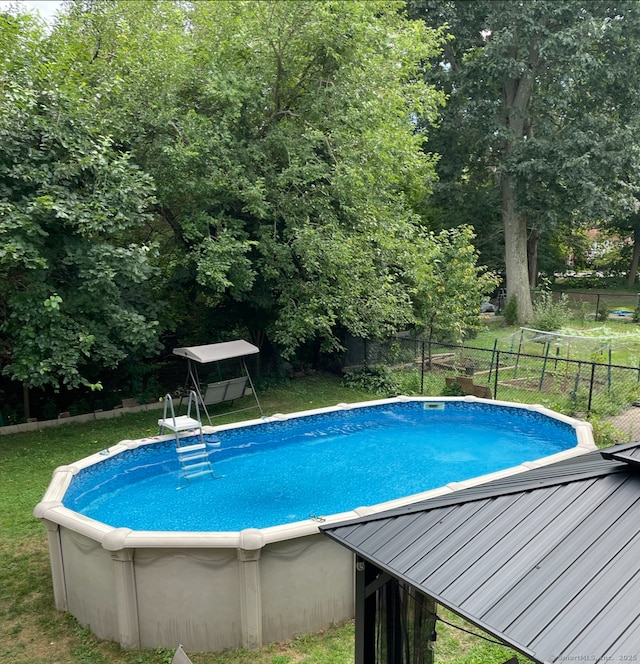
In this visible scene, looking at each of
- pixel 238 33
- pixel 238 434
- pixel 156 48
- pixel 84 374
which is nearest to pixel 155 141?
pixel 156 48

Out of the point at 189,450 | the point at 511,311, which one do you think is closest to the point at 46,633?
the point at 189,450

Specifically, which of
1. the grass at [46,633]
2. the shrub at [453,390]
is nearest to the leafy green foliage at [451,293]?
the shrub at [453,390]

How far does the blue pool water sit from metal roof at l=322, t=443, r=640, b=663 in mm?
5403

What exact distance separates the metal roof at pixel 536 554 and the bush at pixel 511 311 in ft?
78.4

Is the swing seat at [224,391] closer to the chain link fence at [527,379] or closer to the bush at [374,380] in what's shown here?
the bush at [374,380]

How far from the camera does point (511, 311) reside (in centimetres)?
2566

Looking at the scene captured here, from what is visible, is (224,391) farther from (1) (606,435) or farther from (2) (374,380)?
(1) (606,435)

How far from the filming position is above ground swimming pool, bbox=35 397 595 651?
496cm

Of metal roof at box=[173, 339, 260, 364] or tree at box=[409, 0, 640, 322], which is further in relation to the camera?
tree at box=[409, 0, 640, 322]

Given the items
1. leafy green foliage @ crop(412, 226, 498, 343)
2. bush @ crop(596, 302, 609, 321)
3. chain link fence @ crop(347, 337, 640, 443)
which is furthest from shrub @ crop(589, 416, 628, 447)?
bush @ crop(596, 302, 609, 321)

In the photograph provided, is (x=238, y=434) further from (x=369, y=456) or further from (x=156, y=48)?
(x=156, y=48)

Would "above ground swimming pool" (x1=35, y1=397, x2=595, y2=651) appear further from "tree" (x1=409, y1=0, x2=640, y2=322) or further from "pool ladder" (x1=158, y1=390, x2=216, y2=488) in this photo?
"tree" (x1=409, y1=0, x2=640, y2=322)

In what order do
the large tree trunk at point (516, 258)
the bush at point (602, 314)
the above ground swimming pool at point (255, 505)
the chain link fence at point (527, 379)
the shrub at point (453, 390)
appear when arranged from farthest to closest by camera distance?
1. the large tree trunk at point (516, 258)
2. the bush at point (602, 314)
3. the shrub at point (453, 390)
4. the chain link fence at point (527, 379)
5. the above ground swimming pool at point (255, 505)

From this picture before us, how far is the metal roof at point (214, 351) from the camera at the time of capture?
10711 mm
